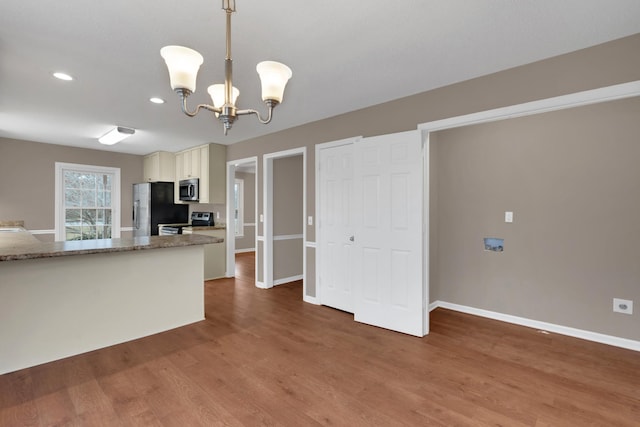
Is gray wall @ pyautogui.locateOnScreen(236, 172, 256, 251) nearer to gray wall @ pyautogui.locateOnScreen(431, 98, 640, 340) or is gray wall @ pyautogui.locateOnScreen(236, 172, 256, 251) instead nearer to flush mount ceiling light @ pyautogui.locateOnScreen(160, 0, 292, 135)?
gray wall @ pyautogui.locateOnScreen(431, 98, 640, 340)

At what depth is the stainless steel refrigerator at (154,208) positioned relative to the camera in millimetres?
5889

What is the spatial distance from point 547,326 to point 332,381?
247cm

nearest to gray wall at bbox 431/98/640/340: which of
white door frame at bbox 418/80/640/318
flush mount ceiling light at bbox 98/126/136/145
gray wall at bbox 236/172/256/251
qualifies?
white door frame at bbox 418/80/640/318

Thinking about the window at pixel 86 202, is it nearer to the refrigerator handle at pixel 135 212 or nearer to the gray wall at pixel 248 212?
the refrigerator handle at pixel 135 212

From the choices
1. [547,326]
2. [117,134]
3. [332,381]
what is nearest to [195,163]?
[117,134]

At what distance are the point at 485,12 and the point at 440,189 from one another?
240 cm

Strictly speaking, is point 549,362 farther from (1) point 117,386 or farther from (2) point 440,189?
(1) point 117,386

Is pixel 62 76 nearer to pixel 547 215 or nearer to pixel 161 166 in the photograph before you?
pixel 161 166

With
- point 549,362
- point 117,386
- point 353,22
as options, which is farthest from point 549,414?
point 117,386

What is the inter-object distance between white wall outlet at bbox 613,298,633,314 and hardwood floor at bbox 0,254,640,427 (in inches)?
14.2

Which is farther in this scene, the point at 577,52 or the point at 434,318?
the point at 434,318

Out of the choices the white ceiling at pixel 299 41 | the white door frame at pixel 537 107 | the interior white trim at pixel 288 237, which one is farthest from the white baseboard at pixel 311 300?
the white ceiling at pixel 299 41

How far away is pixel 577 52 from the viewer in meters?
2.27

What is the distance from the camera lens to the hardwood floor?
6.09ft
